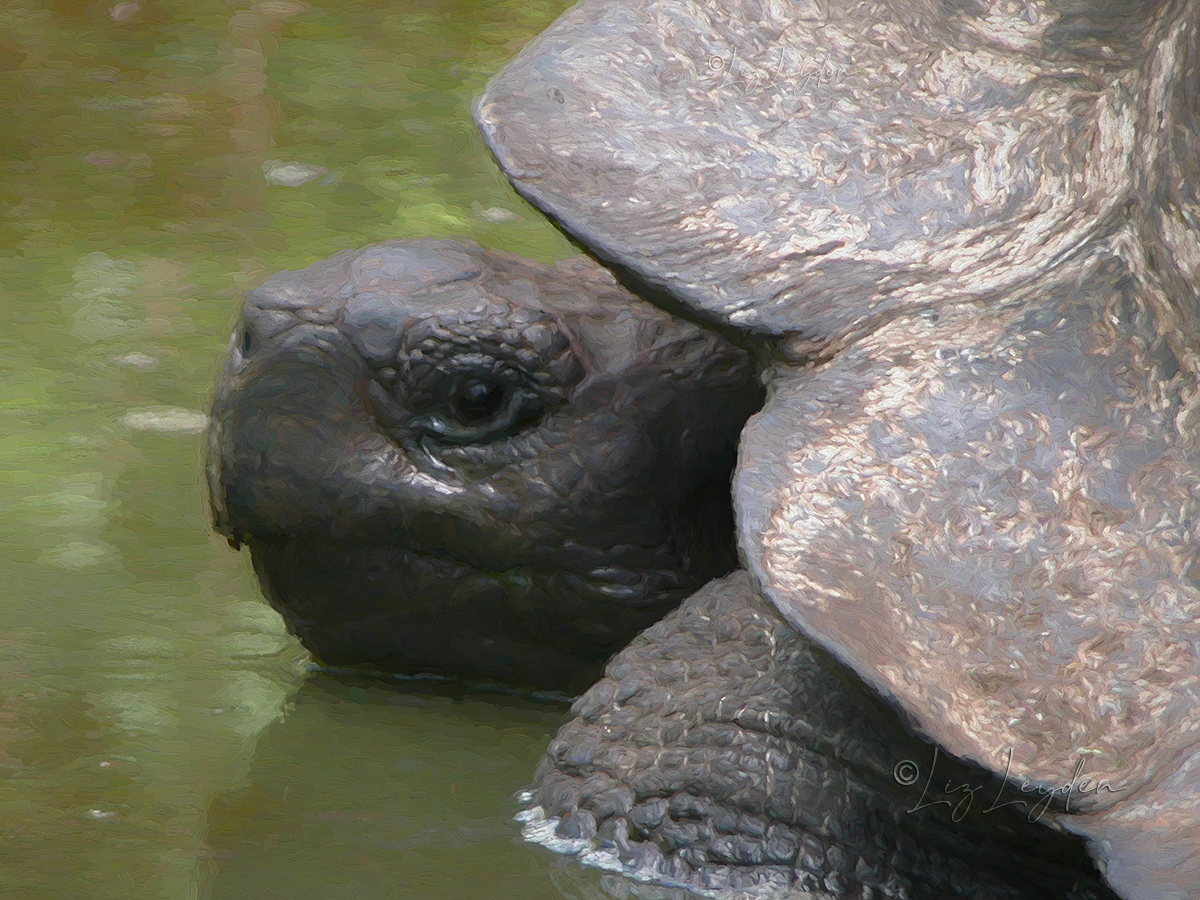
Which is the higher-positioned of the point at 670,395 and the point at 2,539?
the point at 670,395

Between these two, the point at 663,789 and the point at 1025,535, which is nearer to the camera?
the point at 1025,535

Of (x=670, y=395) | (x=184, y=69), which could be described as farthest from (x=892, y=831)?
(x=184, y=69)

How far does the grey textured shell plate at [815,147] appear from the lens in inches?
40.6

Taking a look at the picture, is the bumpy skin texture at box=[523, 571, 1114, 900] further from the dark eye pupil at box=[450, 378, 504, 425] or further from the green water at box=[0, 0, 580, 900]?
the dark eye pupil at box=[450, 378, 504, 425]

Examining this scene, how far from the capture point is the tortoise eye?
1.32 metres

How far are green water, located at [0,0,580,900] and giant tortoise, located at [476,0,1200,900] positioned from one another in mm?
185

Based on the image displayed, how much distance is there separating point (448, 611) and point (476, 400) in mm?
218

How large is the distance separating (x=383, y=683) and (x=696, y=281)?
60 centimetres

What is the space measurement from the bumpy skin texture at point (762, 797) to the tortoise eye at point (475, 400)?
0.27 m

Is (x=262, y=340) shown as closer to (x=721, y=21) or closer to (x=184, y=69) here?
(x=721, y=21)

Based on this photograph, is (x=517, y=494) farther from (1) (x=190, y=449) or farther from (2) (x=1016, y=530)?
(1) (x=190, y=449)

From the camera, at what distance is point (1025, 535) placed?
902mm

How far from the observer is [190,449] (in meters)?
1.95
